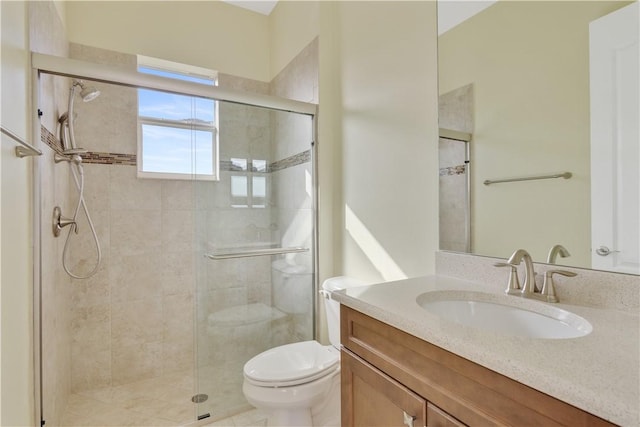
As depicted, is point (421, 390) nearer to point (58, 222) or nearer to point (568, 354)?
point (568, 354)

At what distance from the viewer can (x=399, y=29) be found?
163 centimetres

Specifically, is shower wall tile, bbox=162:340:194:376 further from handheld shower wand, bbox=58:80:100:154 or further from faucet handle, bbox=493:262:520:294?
faucet handle, bbox=493:262:520:294

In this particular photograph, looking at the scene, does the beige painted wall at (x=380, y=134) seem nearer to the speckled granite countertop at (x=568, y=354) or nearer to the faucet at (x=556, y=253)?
the faucet at (x=556, y=253)

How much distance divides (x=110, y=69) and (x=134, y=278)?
1472 millimetres

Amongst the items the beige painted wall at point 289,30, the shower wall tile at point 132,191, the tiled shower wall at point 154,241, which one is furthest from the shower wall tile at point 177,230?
the beige painted wall at point 289,30

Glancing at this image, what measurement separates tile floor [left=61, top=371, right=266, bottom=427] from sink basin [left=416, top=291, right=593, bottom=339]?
140cm

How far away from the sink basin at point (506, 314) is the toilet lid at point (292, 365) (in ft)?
2.43

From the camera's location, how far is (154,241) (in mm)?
2426

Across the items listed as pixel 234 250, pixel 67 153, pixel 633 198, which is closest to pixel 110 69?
pixel 67 153

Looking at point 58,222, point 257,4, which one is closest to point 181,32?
point 257,4

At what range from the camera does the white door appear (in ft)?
2.86

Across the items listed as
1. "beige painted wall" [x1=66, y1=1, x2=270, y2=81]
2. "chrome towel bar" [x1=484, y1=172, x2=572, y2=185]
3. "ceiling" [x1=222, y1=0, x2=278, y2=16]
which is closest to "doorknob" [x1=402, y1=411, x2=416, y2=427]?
"chrome towel bar" [x1=484, y1=172, x2=572, y2=185]

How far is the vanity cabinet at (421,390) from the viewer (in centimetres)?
59

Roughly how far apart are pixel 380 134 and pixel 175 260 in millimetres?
1842
